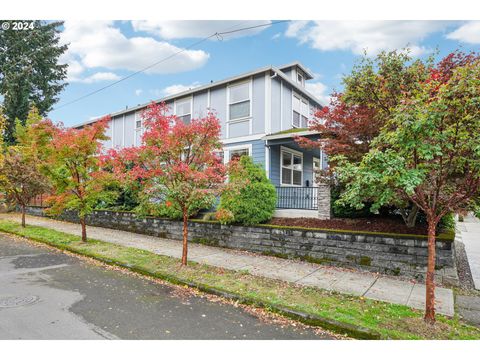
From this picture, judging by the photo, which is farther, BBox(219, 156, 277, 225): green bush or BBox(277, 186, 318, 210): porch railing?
BBox(277, 186, 318, 210): porch railing

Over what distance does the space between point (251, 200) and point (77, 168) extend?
5.54 m

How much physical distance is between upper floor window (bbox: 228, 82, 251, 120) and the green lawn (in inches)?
318

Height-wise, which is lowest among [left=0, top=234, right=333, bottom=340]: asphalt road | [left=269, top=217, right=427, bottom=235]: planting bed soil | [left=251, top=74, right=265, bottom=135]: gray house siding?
[left=0, top=234, right=333, bottom=340]: asphalt road

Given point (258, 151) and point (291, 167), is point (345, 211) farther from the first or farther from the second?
point (291, 167)

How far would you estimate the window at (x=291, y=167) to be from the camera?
14170mm

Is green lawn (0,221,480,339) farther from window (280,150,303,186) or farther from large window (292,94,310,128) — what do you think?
large window (292,94,310,128)

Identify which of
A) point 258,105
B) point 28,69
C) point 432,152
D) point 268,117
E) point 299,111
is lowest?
point 432,152

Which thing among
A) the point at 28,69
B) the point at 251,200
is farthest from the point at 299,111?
the point at 28,69

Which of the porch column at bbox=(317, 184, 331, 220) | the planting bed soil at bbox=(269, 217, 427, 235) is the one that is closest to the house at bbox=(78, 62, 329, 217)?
the porch column at bbox=(317, 184, 331, 220)

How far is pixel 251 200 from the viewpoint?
8.64 metres

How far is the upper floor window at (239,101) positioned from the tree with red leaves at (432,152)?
32.6 ft

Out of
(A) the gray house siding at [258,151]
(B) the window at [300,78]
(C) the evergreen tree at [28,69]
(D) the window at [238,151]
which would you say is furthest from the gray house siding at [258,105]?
(C) the evergreen tree at [28,69]

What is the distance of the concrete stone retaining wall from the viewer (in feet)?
19.7

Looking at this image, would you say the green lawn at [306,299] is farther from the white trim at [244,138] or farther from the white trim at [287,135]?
the white trim at [244,138]
